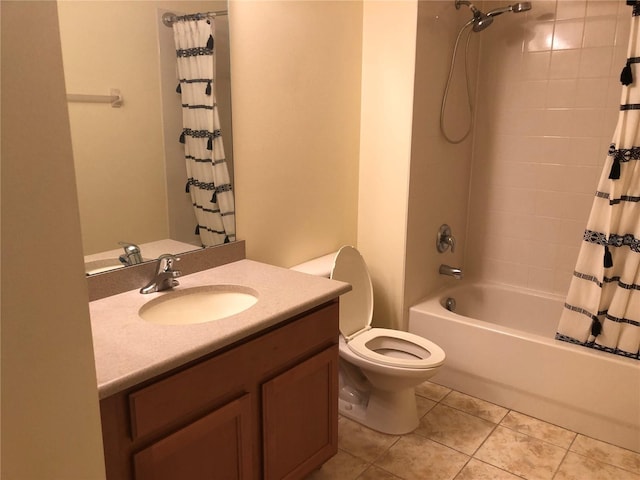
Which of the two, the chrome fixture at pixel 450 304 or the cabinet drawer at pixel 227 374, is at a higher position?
the cabinet drawer at pixel 227 374

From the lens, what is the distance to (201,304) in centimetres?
184

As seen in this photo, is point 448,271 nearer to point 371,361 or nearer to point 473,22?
point 371,361

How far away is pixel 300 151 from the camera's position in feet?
7.88

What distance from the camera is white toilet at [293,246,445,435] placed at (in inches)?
86.4

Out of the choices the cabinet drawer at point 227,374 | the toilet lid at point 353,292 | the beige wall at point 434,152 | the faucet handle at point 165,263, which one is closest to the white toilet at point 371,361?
the toilet lid at point 353,292

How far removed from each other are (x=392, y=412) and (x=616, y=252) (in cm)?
120

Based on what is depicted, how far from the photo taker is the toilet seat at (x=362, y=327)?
236cm

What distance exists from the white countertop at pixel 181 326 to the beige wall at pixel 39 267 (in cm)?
28

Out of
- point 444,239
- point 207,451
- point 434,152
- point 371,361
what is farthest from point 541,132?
point 207,451

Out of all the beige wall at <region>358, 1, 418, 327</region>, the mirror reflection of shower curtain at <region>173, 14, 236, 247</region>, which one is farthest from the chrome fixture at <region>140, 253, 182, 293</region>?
the beige wall at <region>358, 1, 418, 327</region>

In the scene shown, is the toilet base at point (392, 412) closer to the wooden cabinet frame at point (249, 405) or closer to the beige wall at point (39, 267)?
the wooden cabinet frame at point (249, 405)

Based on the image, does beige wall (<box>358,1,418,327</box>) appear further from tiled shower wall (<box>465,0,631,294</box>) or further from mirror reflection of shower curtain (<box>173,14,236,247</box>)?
mirror reflection of shower curtain (<box>173,14,236,247</box>)

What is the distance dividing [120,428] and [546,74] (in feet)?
8.93

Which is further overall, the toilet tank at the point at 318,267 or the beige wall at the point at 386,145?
the beige wall at the point at 386,145
